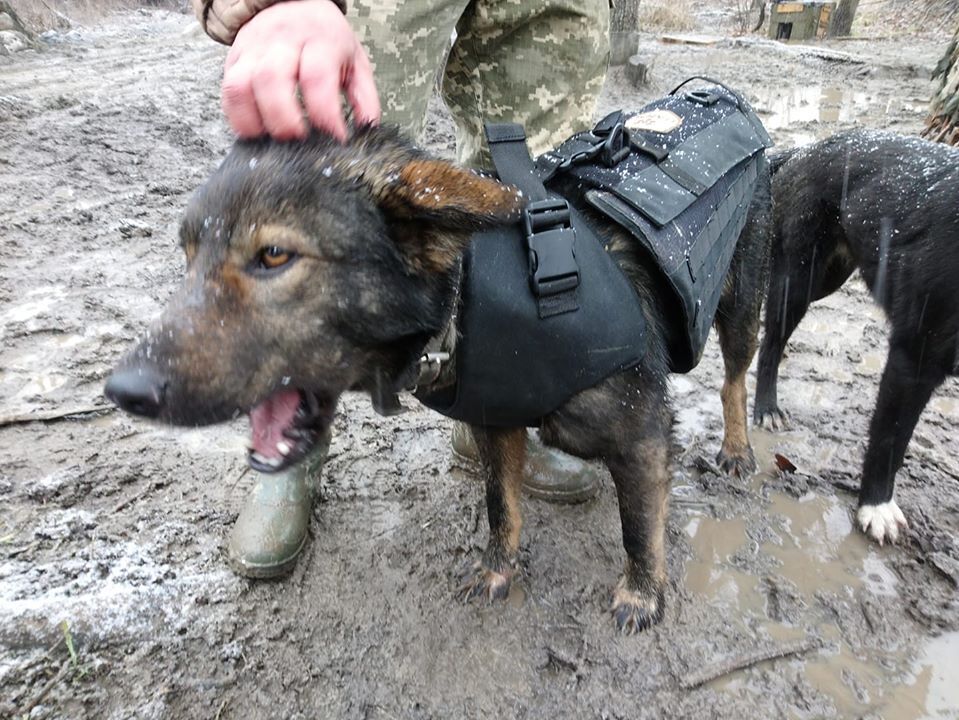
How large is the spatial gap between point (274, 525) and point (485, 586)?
0.82 m

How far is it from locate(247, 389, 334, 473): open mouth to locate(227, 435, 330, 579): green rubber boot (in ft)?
1.86

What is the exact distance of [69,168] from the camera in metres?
5.94

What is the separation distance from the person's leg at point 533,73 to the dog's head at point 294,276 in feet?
3.24

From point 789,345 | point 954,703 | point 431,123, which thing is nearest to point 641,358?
point 954,703

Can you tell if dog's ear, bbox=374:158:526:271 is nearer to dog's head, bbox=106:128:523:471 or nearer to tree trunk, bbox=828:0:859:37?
dog's head, bbox=106:128:523:471

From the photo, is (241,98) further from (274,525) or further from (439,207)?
(274,525)

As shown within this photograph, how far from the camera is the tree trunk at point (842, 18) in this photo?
15398 millimetres

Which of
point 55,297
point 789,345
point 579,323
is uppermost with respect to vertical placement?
point 579,323

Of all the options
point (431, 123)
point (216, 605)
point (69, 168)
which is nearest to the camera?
point (216, 605)

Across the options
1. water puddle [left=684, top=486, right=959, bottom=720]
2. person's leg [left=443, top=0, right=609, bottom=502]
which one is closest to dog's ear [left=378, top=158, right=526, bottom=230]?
person's leg [left=443, top=0, right=609, bottom=502]

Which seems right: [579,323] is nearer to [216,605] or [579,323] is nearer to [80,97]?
[216,605]

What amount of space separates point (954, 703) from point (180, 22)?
21.8 meters

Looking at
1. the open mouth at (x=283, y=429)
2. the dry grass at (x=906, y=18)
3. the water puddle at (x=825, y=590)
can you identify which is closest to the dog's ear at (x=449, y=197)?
the open mouth at (x=283, y=429)

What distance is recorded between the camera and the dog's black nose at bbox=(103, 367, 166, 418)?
1.45 meters
